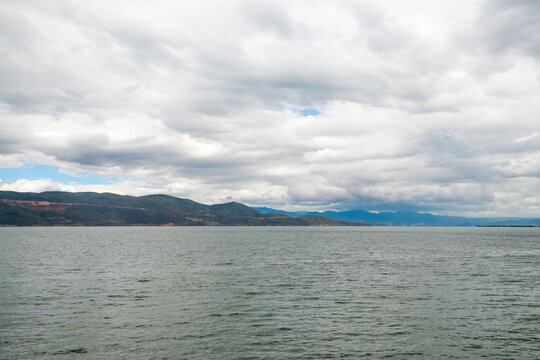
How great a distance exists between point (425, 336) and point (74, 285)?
55210 mm

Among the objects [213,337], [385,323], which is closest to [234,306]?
[213,337]

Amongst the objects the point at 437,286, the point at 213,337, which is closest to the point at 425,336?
the point at 213,337

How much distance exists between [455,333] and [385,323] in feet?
22.7

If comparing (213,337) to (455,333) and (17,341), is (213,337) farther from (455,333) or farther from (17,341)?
(455,333)

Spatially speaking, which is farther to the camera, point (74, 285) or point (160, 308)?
point (74, 285)

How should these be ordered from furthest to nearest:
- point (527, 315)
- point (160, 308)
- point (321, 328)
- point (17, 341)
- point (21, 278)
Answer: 1. point (21, 278)
2. point (160, 308)
3. point (527, 315)
4. point (321, 328)
5. point (17, 341)

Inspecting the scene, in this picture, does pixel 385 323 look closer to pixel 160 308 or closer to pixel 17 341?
pixel 160 308

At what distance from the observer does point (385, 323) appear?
41.3 metres

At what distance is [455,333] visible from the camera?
124 ft

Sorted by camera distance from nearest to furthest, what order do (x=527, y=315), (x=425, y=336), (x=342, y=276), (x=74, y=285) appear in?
(x=425, y=336) < (x=527, y=315) < (x=74, y=285) < (x=342, y=276)

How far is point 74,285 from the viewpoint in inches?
2504

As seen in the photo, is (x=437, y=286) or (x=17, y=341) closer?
(x=17, y=341)

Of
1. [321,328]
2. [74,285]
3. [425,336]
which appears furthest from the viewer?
[74,285]

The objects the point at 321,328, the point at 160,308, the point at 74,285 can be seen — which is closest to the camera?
the point at 321,328
